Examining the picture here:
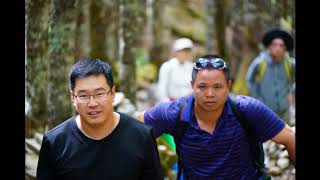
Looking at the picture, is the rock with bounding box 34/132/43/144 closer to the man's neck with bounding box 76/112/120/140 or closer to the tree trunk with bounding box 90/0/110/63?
the man's neck with bounding box 76/112/120/140

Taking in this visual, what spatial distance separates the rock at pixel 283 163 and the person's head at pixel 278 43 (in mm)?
1533

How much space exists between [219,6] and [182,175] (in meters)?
14.9

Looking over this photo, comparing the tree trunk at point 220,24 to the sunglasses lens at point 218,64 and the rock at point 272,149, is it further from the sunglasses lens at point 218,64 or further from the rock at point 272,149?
the sunglasses lens at point 218,64

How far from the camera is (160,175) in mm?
4664

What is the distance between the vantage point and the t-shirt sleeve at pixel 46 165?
14.8 ft

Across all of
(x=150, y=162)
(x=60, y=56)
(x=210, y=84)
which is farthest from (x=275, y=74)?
(x=150, y=162)

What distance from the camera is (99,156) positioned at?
4.52m

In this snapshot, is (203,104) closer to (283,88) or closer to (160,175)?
(160,175)

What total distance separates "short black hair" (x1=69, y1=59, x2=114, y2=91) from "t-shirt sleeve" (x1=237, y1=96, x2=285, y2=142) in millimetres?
1263

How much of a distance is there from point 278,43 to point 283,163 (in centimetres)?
184

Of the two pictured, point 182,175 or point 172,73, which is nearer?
point 182,175

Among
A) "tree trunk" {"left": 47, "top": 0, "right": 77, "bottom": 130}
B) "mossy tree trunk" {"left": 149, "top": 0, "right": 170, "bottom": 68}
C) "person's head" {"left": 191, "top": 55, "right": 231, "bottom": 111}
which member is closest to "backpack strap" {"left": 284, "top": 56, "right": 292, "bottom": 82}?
"tree trunk" {"left": 47, "top": 0, "right": 77, "bottom": 130}

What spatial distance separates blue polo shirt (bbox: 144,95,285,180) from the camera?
5422mm

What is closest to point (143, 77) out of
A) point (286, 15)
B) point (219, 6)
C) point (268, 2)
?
point (219, 6)
